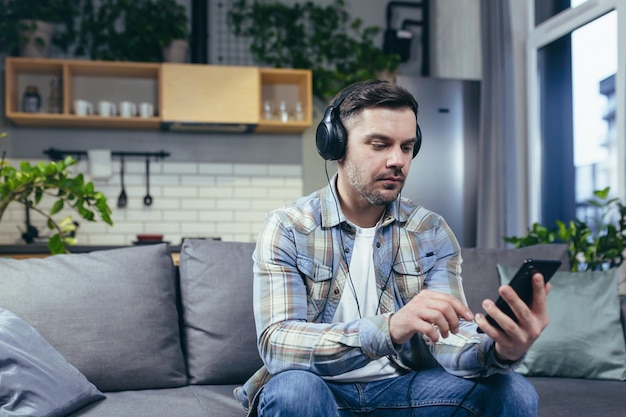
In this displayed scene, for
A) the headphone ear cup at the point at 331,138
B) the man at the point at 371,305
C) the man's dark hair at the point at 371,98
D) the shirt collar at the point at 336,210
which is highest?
the man's dark hair at the point at 371,98

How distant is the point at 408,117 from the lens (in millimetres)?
1585

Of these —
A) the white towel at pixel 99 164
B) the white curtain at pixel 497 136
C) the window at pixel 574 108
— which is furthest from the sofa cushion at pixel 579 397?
the white towel at pixel 99 164

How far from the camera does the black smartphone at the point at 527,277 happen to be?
1.12m

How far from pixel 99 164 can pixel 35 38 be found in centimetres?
86

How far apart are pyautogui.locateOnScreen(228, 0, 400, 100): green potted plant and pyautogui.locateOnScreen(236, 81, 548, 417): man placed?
10.1 feet

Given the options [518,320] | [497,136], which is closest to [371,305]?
[518,320]

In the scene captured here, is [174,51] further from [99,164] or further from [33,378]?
[33,378]

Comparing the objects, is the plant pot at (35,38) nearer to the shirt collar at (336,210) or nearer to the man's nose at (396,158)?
the shirt collar at (336,210)

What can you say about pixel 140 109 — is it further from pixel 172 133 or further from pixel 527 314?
pixel 527 314

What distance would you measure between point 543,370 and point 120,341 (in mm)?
1317

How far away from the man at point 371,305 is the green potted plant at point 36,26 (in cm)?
318

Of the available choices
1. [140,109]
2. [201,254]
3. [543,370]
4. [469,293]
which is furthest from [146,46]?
[543,370]

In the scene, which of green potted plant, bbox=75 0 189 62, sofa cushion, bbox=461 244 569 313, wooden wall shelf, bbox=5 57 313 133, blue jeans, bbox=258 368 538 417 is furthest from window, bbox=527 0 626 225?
green potted plant, bbox=75 0 189 62

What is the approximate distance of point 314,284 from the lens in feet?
5.12
